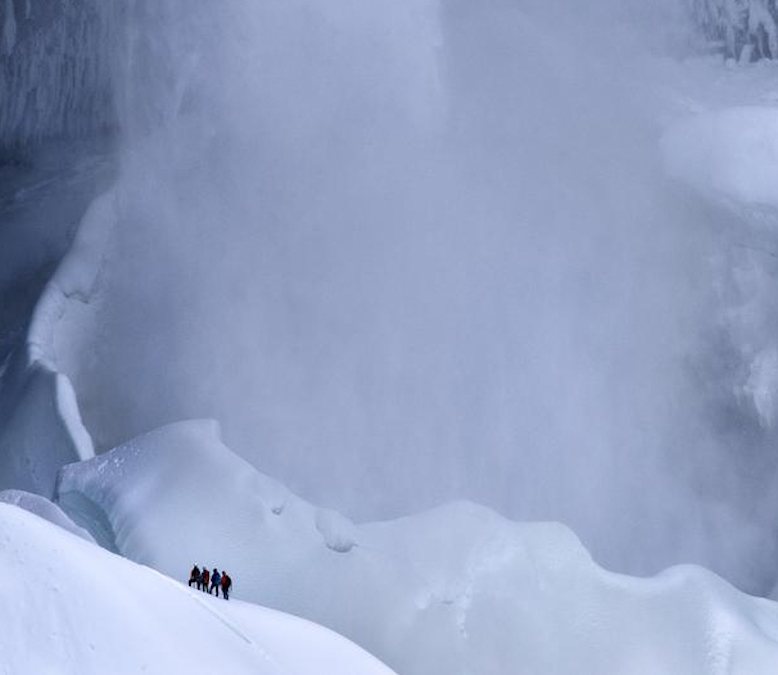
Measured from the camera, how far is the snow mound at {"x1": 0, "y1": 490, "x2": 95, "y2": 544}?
7.66 metres

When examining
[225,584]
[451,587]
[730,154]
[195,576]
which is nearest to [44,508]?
[195,576]

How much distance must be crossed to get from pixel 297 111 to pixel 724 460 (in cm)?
602

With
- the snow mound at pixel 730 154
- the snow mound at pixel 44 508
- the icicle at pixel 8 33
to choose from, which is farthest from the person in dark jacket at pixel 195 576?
the icicle at pixel 8 33

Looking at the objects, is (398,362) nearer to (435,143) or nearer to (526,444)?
(526,444)

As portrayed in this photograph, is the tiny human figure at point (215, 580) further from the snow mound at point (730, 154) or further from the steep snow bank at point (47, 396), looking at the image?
the snow mound at point (730, 154)

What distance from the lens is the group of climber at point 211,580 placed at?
7578 mm

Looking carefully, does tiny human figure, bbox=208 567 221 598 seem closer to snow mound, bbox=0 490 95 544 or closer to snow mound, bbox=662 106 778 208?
snow mound, bbox=0 490 95 544

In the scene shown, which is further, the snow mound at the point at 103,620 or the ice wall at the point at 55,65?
the ice wall at the point at 55,65

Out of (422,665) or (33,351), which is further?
(33,351)

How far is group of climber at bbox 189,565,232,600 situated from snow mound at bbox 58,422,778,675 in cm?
32

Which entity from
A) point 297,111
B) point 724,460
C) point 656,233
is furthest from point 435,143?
point 724,460

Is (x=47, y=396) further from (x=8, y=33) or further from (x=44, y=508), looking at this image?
(x=8, y=33)

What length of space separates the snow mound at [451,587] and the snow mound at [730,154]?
470 centimetres

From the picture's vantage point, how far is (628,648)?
8.20 metres
